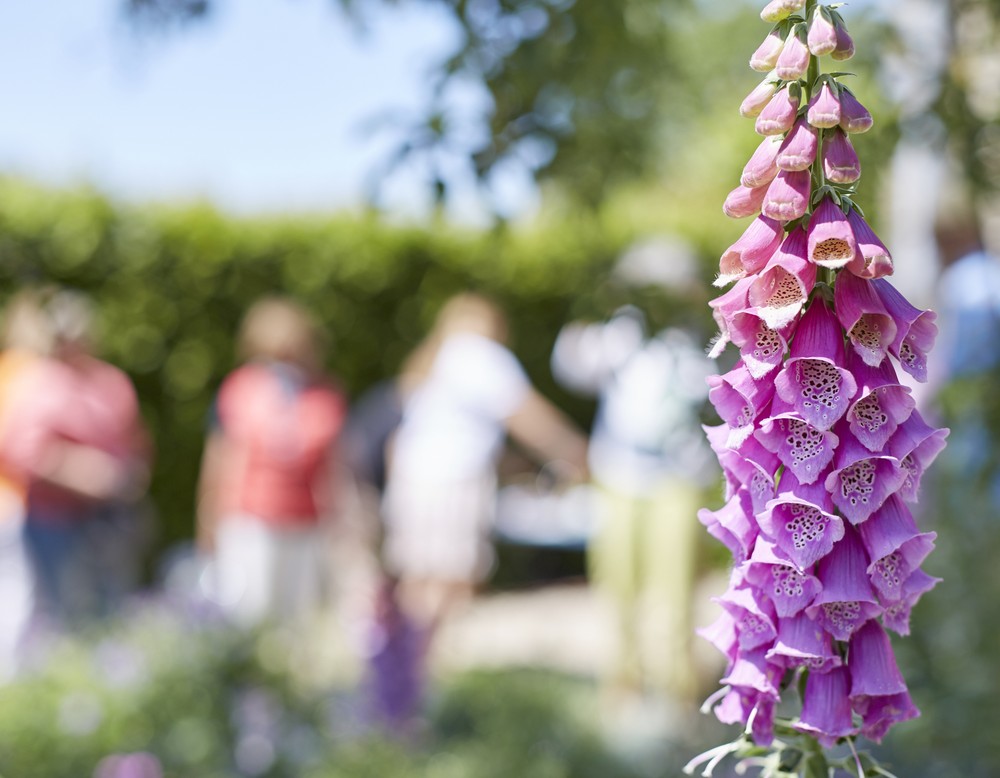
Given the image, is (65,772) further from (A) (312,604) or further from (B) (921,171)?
(B) (921,171)

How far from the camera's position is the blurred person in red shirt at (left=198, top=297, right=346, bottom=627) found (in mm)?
5582

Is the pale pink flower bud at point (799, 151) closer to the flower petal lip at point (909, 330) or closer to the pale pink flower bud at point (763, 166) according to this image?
the pale pink flower bud at point (763, 166)

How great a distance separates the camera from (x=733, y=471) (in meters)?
1.09

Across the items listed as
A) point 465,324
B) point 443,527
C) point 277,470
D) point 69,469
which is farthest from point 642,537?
point 69,469

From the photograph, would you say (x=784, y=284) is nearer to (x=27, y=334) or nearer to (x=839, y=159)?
(x=839, y=159)

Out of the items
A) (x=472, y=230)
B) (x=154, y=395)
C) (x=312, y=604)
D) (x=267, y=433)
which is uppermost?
(x=472, y=230)

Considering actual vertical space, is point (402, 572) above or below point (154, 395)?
below

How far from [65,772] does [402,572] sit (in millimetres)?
2336

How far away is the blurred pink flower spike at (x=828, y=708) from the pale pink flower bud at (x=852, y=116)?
1.68 ft

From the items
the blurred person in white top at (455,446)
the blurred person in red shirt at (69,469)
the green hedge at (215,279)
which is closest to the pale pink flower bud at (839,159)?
the blurred person in red shirt at (69,469)

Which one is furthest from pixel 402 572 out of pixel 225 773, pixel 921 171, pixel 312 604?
pixel 921 171

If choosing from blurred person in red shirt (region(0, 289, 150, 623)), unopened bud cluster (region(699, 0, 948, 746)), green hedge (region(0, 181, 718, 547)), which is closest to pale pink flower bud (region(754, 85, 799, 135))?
unopened bud cluster (region(699, 0, 948, 746))

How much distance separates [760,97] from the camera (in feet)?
3.52

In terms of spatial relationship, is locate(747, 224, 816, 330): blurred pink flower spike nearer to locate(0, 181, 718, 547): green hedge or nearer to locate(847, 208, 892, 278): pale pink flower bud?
locate(847, 208, 892, 278): pale pink flower bud
